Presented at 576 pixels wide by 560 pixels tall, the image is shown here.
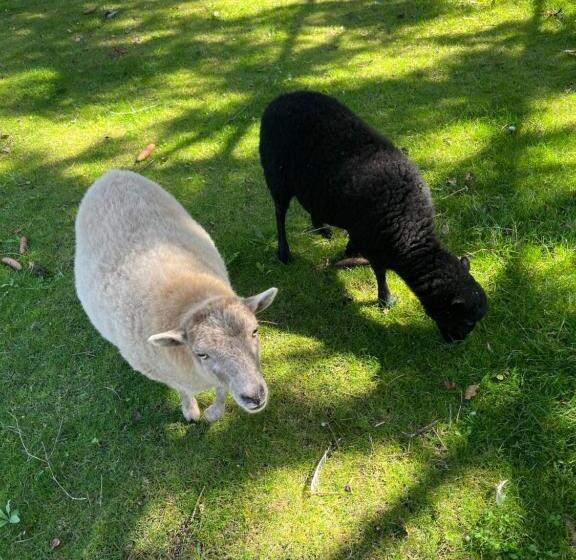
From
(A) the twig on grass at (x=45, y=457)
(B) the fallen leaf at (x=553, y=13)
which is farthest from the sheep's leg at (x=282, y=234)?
(B) the fallen leaf at (x=553, y=13)

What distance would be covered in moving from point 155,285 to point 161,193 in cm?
112

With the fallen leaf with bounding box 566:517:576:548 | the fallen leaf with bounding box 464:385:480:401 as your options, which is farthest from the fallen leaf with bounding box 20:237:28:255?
the fallen leaf with bounding box 566:517:576:548

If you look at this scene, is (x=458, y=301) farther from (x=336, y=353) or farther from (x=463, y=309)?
(x=336, y=353)

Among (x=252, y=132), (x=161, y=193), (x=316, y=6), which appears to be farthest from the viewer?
(x=316, y=6)

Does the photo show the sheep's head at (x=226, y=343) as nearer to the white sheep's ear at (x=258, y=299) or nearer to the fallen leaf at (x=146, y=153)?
the white sheep's ear at (x=258, y=299)

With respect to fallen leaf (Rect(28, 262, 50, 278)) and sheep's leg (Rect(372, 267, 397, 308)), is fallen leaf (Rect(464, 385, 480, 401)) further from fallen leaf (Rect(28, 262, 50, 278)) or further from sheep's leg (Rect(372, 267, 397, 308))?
fallen leaf (Rect(28, 262, 50, 278))

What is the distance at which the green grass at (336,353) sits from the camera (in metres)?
3.12

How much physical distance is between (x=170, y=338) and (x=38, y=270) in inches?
124

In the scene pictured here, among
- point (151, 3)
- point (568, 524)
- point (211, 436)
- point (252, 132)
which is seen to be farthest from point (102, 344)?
point (151, 3)

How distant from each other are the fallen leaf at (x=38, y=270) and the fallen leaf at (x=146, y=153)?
2.09 metres

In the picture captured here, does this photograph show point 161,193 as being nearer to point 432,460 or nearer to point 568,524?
point 432,460

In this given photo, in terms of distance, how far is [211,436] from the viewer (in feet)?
11.8

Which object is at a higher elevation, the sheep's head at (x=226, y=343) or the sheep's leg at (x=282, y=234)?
the sheep's head at (x=226, y=343)

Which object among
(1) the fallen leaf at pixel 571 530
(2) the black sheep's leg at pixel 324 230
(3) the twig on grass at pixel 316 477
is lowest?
(1) the fallen leaf at pixel 571 530
